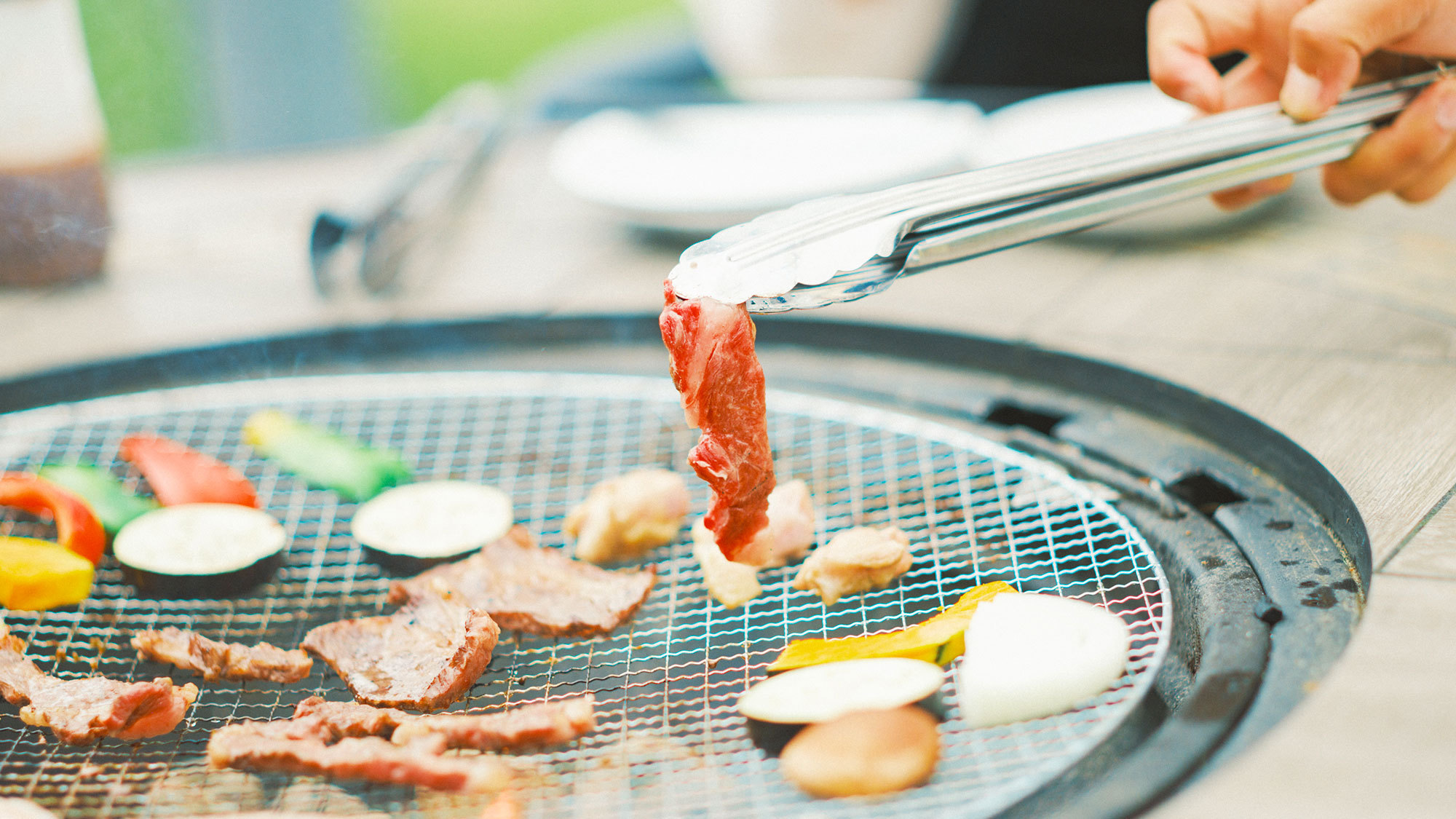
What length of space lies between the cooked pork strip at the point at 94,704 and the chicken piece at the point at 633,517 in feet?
1.57

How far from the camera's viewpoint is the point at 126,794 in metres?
1.04

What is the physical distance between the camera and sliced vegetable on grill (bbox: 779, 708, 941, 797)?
94 centimetres

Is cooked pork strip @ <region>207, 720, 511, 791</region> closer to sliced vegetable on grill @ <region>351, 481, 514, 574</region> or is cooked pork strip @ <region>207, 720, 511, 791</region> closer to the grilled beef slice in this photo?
the grilled beef slice

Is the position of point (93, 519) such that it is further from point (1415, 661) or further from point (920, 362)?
point (1415, 661)

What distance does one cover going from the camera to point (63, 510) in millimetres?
1400

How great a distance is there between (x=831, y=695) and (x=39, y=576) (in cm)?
93

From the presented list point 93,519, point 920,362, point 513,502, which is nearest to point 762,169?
point 920,362

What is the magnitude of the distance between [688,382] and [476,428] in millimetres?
771

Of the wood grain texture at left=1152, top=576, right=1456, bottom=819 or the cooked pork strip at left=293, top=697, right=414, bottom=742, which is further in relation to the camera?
the cooked pork strip at left=293, top=697, right=414, bottom=742

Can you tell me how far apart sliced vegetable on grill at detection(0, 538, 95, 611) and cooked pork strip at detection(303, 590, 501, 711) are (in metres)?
0.31

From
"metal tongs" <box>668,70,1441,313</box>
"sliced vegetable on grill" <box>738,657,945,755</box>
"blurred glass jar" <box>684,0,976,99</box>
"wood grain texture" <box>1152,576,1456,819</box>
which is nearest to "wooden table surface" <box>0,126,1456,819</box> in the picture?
"wood grain texture" <box>1152,576,1456,819</box>

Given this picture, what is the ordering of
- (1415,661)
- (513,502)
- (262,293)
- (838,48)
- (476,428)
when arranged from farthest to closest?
(838,48) → (262,293) → (476,428) → (513,502) → (1415,661)

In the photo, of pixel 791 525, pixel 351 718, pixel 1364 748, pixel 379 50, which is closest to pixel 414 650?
pixel 351 718

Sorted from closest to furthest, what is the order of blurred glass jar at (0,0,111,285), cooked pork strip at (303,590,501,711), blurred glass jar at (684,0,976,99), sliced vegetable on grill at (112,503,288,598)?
cooked pork strip at (303,590,501,711) → sliced vegetable on grill at (112,503,288,598) → blurred glass jar at (0,0,111,285) → blurred glass jar at (684,0,976,99)
